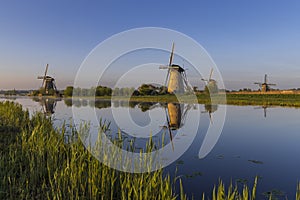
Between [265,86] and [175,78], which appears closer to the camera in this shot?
[175,78]

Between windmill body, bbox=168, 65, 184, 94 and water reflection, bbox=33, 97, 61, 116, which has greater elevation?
windmill body, bbox=168, 65, 184, 94

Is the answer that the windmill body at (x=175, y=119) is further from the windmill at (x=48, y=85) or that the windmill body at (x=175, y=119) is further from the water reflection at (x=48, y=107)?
the windmill at (x=48, y=85)

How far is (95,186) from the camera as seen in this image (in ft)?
12.4

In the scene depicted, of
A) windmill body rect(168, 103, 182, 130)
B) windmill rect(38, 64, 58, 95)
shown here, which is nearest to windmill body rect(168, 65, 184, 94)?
windmill body rect(168, 103, 182, 130)

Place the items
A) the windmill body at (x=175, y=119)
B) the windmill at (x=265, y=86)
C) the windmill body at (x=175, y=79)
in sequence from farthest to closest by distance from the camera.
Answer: the windmill at (x=265, y=86) < the windmill body at (x=175, y=79) < the windmill body at (x=175, y=119)

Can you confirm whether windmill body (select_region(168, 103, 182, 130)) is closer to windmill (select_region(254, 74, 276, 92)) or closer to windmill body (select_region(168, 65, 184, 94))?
windmill body (select_region(168, 65, 184, 94))

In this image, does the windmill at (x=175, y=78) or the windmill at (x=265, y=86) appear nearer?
the windmill at (x=175, y=78)

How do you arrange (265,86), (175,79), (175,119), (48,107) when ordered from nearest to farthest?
(175,119), (48,107), (175,79), (265,86)

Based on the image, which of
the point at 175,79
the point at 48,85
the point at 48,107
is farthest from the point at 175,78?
the point at 48,85

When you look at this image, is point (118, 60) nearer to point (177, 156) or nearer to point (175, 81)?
point (177, 156)

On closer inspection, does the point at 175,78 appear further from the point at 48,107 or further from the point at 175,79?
the point at 48,107

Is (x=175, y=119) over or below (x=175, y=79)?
below

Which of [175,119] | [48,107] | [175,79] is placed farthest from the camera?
[175,79]

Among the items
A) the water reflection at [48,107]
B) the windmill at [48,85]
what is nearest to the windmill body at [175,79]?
the water reflection at [48,107]
